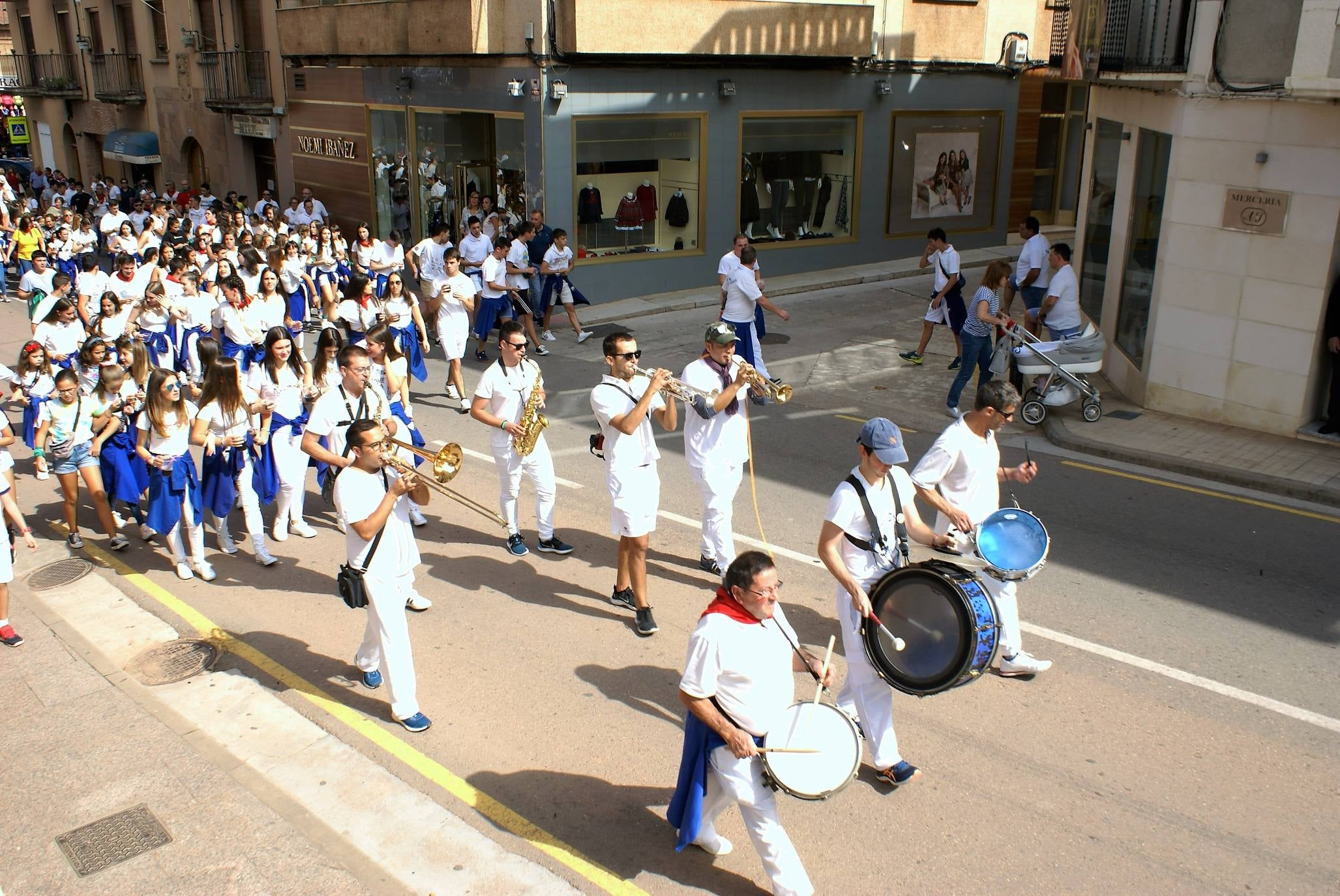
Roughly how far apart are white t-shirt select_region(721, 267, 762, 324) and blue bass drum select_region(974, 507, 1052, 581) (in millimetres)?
6954

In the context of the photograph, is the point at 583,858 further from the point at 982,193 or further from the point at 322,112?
the point at 322,112

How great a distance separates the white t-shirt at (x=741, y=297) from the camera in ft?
42.0

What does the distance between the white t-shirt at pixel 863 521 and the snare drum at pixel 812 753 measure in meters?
1.07

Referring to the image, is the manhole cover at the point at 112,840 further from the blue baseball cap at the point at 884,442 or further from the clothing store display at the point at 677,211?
the clothing store display at the point at 677,211

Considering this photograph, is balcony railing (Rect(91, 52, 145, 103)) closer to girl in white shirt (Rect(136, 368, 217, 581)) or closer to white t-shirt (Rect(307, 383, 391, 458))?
girl in white shirt (Rect(136, 368, 217, 581))

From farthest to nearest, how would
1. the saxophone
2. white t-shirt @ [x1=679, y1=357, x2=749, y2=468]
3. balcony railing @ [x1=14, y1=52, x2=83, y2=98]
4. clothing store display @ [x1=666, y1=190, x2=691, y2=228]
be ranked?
balcony railing @ [x1=14, y1=52, x2=83, y2=98] < clothing store display @ [x1=666, y1=190, x2=691, y2=228] < the saxophone < white t-shirt @ [x1=679, y1=357, x2=749, y2=468]

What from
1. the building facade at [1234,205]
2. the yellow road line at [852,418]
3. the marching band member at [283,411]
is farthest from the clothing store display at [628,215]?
the marching band member at [283,411]

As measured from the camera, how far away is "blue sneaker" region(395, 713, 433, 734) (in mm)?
6336

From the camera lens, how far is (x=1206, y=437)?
37.8ft

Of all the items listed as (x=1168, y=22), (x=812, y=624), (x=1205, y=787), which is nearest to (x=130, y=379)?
(x=812, y=624)

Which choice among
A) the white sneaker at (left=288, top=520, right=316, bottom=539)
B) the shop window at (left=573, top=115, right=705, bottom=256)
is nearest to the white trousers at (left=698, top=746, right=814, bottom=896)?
the white sneaker at (left=288, top=520, right=316, bottom=539)

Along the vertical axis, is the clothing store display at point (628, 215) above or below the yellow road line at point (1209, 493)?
above

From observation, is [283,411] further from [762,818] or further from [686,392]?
[762,818]

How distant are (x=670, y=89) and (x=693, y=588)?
42.4ft
